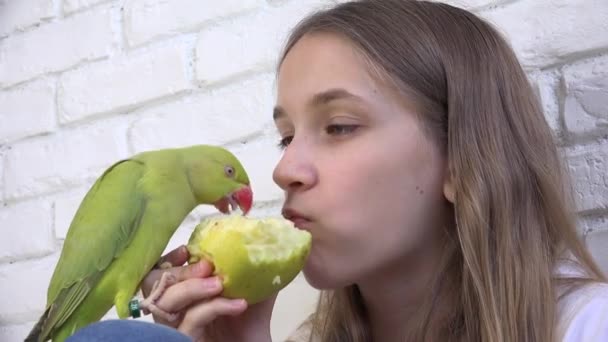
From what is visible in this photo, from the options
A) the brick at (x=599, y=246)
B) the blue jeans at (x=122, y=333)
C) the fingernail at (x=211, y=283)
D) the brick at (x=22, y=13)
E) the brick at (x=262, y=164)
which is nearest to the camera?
the blue jeans at (x=122, y=333)

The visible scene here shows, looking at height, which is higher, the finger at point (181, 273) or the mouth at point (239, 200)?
the mouth at point (239, 200)

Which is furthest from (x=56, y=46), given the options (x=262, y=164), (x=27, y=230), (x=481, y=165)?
(x=481, y=165)

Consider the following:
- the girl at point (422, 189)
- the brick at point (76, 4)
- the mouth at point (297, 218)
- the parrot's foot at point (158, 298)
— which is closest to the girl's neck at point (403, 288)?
the girl at point (422, 189)

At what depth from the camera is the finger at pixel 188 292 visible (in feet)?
2.35

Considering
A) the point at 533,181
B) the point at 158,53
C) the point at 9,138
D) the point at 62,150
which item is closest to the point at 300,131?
the point at 533,181

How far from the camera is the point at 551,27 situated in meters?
0.97

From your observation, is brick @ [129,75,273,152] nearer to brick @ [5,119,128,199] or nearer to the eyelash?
brick @ [5,119,128,199]

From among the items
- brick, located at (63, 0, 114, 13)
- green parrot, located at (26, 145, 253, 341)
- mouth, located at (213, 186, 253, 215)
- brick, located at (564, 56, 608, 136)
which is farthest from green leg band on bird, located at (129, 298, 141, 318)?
brick, located at (63, 0, 114, 13)

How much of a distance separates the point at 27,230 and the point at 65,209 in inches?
3.0

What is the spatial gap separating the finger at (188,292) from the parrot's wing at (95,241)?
107 mm

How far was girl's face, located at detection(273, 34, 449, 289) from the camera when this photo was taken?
0.77m

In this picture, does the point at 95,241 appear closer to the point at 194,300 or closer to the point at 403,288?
the point at 194,300

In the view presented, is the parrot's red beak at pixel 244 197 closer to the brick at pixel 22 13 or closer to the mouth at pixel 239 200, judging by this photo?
the mouth at pixel 239 200

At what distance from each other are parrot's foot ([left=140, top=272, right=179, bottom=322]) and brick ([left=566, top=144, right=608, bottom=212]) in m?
0.50
